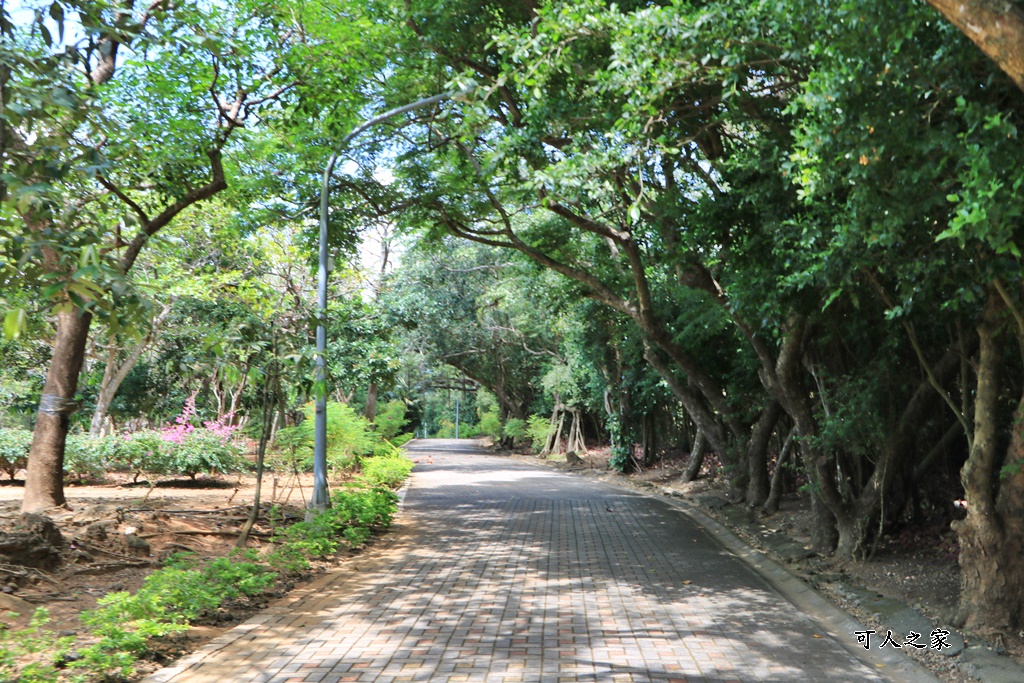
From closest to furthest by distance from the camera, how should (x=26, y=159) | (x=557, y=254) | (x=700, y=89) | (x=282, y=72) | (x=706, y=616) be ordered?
(x=26, y=159) → (x=706, y=616) → (x=700, y=89) → (x=282, y=72) → (x=557, y=254)

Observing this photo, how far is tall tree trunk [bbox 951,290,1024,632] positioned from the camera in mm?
7164

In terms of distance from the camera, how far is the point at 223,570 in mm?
8109

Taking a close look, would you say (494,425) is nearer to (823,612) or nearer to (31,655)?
(823,612)

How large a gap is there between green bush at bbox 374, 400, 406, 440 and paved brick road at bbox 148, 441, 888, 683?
18.8 meters

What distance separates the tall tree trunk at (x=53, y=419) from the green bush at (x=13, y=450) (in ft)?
20.7

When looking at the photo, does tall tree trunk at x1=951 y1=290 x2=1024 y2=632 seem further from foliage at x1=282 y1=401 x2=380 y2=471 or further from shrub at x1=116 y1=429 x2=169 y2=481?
shrub at x1=116 y1=429 x2=169 y2=481

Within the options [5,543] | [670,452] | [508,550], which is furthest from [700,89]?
[670,452]

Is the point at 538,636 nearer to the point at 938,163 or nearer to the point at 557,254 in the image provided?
the point at 938,163

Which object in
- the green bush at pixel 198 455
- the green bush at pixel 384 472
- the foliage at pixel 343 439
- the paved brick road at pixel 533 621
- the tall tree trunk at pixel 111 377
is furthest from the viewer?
the foliage at pixel 343 439

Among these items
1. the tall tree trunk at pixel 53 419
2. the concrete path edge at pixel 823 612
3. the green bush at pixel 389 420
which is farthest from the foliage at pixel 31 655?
the green bush at pixel 389 420

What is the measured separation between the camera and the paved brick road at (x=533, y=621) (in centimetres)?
625

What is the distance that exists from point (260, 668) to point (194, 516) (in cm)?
686

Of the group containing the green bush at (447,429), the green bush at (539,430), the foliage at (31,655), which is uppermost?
the green bush at (447,429)

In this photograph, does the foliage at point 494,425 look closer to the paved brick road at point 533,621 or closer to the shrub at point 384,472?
the shrub at point 384,472
